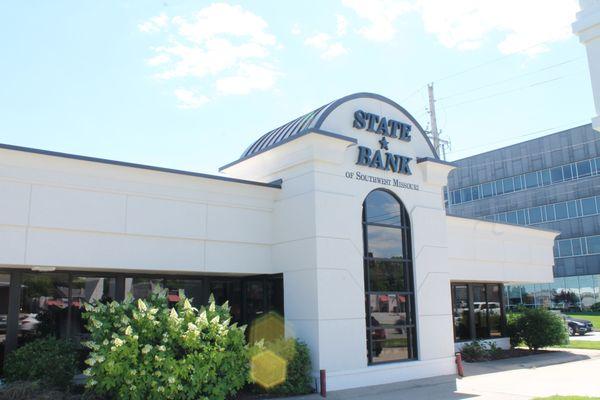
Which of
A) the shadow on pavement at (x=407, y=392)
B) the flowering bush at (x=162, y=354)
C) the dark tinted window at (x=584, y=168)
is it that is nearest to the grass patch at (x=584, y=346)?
the shadow on pavement at (x=407, y=392)

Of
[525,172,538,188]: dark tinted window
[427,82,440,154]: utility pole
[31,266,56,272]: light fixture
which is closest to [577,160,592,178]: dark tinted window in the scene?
[525,172,538,188]: dark tinted window

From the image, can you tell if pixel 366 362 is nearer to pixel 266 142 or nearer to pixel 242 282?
pixel 242 282

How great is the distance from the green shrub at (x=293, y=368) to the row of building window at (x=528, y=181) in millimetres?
37197

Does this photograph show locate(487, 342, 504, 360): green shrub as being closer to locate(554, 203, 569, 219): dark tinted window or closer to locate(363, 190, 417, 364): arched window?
locate(363, 190, 417, 364): arched window

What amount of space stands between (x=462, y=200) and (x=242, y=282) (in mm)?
52658

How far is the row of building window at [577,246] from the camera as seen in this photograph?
2058 inches

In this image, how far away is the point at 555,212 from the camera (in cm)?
5500

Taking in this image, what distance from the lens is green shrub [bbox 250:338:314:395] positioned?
40.7 feet

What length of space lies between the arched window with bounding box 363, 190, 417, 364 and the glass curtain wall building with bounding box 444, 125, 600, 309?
3594cm

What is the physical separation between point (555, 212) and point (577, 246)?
3875 mm

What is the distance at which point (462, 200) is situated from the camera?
6381cm

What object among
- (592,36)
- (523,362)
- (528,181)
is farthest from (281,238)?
(528,181)

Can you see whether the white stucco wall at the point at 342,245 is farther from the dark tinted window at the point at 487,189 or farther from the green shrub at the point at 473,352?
the dark tinted window at the point at 487,189

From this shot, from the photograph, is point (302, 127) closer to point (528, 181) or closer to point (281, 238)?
point (281, 238)
